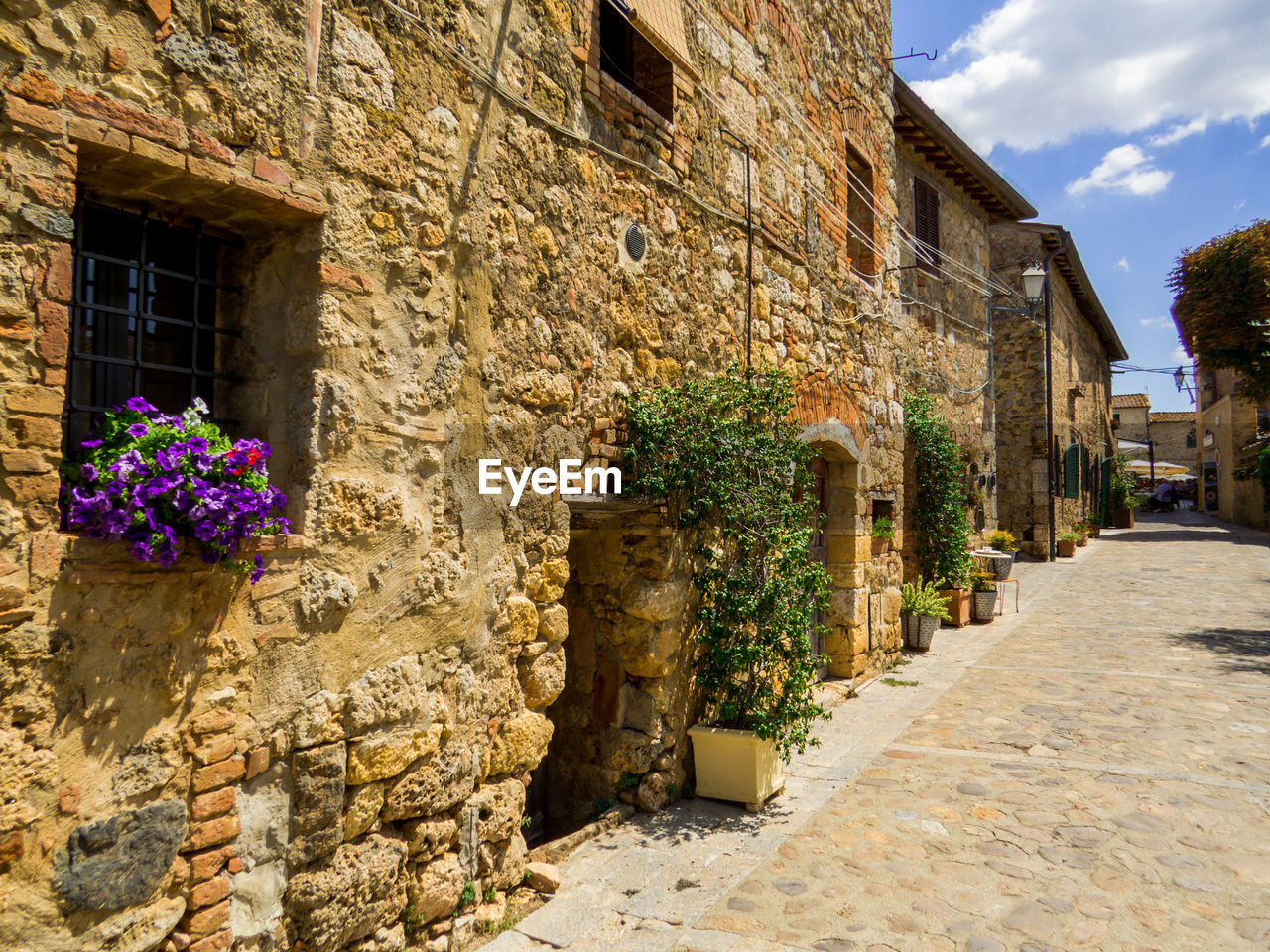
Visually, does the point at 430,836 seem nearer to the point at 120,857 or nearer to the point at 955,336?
the point at 120,857

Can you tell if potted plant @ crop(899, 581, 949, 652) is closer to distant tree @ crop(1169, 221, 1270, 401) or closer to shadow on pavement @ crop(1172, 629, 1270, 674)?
shadow on pavement @ crop(1172, 629, 1270, 674)

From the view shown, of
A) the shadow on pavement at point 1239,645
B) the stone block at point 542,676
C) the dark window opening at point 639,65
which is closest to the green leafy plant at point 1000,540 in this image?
the shadow on pavement at point 1239,645

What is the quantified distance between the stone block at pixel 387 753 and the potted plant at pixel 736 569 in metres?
1.79

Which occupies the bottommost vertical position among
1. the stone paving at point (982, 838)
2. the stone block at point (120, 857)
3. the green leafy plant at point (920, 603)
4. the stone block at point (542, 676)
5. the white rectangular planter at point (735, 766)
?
the stone paving at point (982, 838)

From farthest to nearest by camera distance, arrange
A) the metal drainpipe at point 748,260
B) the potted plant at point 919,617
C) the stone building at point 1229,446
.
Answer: the stone building at point 1229,446 → the potted plant at point 919,617 → the metal drainpipe at point 748,260

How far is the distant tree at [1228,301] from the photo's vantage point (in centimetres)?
1961

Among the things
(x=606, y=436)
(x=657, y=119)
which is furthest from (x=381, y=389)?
(x=657, y=119)

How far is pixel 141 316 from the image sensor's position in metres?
2.32

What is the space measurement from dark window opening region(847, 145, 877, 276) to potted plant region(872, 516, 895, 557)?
7.76 ft

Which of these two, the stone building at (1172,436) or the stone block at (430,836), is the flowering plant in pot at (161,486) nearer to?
the stone block at (430,836)

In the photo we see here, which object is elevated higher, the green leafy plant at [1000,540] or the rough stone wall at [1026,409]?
the rough stone wall at [1026,409]

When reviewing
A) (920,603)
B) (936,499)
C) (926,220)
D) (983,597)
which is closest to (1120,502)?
(983,597)

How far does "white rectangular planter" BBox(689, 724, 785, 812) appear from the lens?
4609 mm

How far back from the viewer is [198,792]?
2.34 m
